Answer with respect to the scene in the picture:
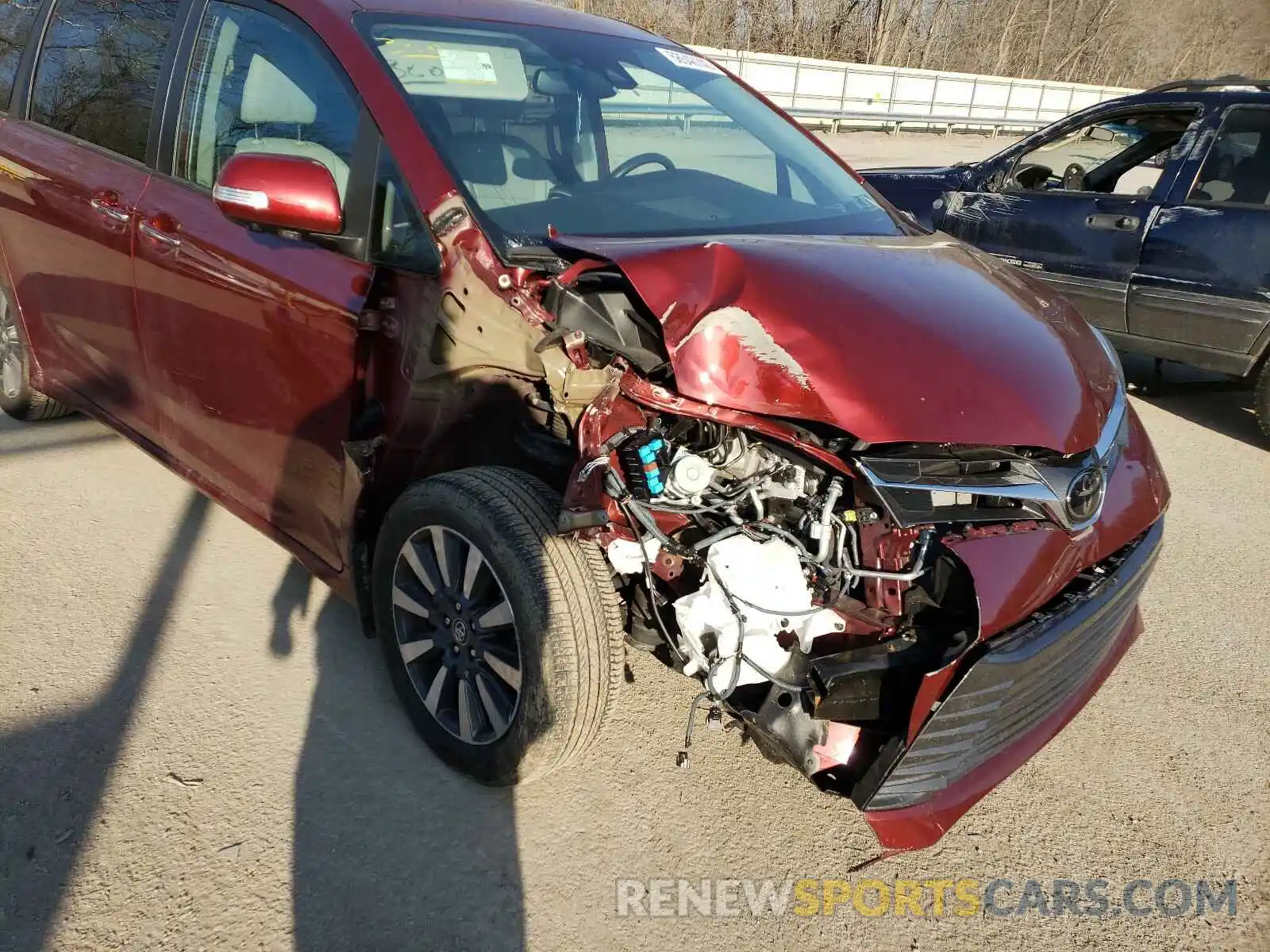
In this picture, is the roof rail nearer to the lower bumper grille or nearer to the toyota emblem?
the toyota emblem

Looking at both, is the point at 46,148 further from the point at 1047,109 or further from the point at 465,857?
the point at 1047,109

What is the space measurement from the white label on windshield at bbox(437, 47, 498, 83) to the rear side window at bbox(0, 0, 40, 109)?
2.38m

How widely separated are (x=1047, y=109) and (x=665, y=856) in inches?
1408

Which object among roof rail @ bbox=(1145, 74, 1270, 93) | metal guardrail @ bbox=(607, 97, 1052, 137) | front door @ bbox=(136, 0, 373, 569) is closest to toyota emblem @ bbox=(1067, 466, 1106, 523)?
front door @ bbox=(136, 0, 373, 569)

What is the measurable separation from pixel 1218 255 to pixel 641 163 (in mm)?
3716

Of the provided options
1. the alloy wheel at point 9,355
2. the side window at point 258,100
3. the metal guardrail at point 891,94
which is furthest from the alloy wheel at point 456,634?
the metal guardrail at point 891,94

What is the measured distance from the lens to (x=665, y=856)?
2244 mm

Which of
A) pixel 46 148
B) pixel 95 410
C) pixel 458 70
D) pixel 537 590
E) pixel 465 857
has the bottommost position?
pixel 465 857

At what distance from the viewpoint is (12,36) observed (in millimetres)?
3963

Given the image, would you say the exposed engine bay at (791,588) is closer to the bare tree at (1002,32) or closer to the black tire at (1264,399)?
the black tire at (1264,399)

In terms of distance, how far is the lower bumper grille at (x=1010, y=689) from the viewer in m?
1.87

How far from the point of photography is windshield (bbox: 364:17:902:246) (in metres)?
2.48

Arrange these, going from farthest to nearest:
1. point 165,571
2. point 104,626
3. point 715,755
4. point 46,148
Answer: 1. point 46,148
2. point 165,571
3. point 104,626
4. point 715,755

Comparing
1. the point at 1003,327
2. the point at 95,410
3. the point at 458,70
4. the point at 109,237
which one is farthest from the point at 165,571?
the point at 1003,327
